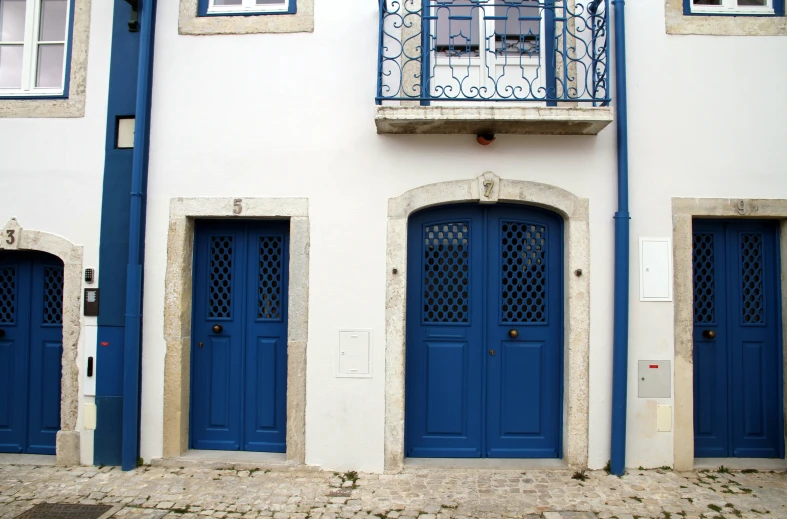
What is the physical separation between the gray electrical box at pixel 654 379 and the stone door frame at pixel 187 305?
3.09 m

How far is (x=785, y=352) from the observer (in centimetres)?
482

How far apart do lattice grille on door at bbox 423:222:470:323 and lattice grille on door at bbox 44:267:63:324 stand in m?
3.67

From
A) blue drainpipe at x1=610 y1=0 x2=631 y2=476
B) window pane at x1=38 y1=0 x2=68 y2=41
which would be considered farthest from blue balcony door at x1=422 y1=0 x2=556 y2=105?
window pane at x1=38 y1=0 x2=68 y2=41

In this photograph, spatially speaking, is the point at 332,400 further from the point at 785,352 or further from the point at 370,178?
the point at 785,352

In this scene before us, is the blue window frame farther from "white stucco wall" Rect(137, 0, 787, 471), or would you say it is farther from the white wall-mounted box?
the white wall-mounted box

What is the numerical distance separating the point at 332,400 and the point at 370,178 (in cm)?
209

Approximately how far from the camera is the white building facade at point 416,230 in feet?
15.3

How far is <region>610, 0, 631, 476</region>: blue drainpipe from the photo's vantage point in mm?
4520

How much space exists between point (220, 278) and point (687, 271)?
4.45m

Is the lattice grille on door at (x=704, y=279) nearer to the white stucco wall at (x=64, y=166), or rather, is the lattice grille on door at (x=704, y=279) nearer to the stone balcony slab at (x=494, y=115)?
the stone balcony slab at (x=494, y=115)

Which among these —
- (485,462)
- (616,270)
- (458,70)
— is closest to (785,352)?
(616,270)

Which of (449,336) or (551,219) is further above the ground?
(551,219)

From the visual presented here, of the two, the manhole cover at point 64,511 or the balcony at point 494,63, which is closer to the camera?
the manhole cover at point 64,511

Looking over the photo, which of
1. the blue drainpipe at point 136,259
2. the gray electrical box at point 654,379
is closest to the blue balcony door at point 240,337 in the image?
the blue drainpipe at point 136,259
